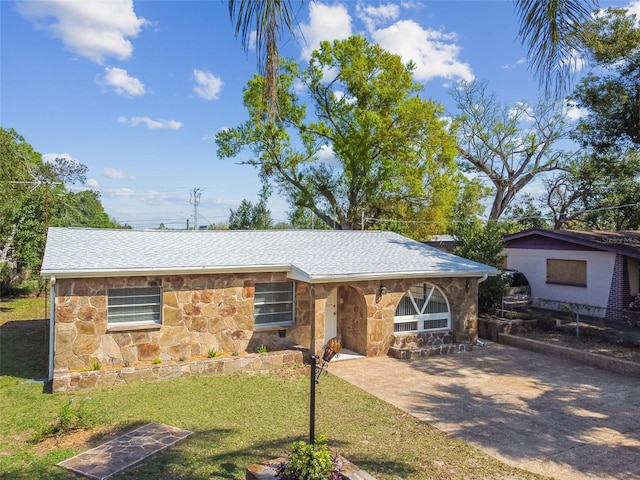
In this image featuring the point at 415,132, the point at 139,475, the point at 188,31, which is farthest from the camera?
the point at 415,132

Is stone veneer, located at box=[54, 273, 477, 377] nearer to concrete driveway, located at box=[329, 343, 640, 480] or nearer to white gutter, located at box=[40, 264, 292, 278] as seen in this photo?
white gutter, located at box=[40, 264, 292, 278]

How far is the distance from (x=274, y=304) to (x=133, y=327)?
3.62 metres

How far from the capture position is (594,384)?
10.4 meters

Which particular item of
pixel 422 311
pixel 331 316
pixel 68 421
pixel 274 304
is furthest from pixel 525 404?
pixel 68 421

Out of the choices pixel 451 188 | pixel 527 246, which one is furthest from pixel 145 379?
pixel 451 188

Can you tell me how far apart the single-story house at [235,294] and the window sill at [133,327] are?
0.07 ft

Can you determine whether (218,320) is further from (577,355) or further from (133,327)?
(577,355)

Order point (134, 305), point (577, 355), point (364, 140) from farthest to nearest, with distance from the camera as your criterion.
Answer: point (364, 140), point (577, 355), point (134, 305)

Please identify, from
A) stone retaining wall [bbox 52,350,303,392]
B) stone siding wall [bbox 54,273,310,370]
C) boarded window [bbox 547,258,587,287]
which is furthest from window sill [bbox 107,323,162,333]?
boarded window [bbox 547,258,587,287]

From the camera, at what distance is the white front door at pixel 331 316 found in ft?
43.5

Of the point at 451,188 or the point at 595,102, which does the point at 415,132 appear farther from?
the point at 595,102

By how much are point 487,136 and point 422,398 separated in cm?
3218

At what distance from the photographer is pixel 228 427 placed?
7629 mm

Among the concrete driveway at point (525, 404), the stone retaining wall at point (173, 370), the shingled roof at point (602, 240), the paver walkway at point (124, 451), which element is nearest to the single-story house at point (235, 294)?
the stone retaining wall at point (173, 370)
